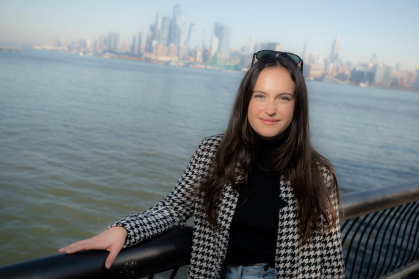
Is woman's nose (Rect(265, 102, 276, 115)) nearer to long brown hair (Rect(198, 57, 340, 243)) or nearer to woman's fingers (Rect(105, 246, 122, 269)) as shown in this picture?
long brown hair (Rect(198, 57, 340, 243))

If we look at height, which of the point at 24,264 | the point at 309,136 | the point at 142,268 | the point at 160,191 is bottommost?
the point at 160,191

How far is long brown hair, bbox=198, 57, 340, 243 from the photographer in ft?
5.57

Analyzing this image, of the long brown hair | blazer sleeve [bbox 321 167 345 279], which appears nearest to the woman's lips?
the long brown hair

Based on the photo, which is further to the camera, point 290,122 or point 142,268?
point 290,122

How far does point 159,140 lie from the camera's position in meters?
18.8

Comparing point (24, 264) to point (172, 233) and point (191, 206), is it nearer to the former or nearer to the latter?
point (172, 233)

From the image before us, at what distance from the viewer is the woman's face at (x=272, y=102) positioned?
181 cm

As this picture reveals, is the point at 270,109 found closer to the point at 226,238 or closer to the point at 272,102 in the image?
the point at 272,102

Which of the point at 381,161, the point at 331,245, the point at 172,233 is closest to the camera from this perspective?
the point at 172,233

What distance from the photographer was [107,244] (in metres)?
1.28

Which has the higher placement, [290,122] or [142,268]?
[290,122]

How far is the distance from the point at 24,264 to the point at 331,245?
1301 millimetres

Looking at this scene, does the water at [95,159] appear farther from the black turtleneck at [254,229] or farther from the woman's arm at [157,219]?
the woman's arm at [157,219]

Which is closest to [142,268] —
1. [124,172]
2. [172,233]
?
[172,233]
